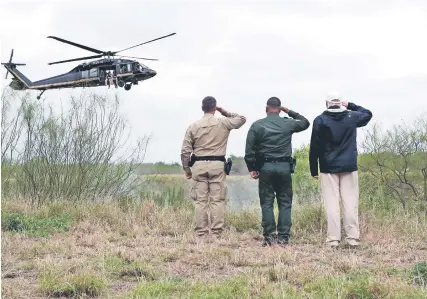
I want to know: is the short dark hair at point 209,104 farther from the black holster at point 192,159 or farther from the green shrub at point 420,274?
the green shrub at point 420,274

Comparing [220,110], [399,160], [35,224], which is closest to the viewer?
[220,110]

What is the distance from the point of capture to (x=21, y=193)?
14.1m

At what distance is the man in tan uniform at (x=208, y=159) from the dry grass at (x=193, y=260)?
14.6 inches

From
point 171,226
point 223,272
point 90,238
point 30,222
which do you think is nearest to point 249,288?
point 223,272

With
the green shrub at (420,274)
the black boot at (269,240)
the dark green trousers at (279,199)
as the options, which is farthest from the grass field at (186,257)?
the dark green trousers at (279,199)

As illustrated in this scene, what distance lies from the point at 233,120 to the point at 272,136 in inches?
35.4

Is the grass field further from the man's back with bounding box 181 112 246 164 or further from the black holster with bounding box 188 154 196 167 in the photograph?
the man's back with bounding box 181 112 246 164

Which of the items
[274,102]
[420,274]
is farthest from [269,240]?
[420,274]

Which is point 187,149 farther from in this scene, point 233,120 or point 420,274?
point 420,274

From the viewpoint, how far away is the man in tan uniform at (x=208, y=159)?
9250mm

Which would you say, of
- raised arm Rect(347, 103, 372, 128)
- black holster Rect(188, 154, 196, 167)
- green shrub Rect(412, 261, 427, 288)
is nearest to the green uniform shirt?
raised arm Rect(347, 103, 372, 128)

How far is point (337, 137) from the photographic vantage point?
8.43 metres

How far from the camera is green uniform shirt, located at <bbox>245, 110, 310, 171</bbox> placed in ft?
28.2

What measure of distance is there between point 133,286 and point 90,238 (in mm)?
3016
